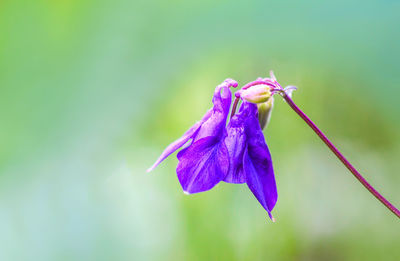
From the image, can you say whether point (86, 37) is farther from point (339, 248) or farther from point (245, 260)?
point (339, 248)

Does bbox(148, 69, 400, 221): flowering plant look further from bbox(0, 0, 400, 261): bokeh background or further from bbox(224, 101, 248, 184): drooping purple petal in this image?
bbox(0, 0, 400, 261): bokeh background

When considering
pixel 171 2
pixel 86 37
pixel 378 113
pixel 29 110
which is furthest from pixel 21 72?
pixel 378 113

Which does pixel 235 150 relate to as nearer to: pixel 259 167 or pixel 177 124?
pixel 259 167

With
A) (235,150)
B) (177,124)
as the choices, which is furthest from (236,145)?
(177,124)

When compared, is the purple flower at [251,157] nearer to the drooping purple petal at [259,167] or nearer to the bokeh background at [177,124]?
the drooping purple petal at [259,167]

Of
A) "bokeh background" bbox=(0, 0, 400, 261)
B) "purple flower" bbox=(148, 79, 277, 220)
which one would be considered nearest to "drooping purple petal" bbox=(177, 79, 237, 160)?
"purple flower" bbox=(148, 79, 277, 220)

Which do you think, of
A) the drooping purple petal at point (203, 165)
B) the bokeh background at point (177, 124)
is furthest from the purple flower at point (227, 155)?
the bokeh background at point (177, 124)
